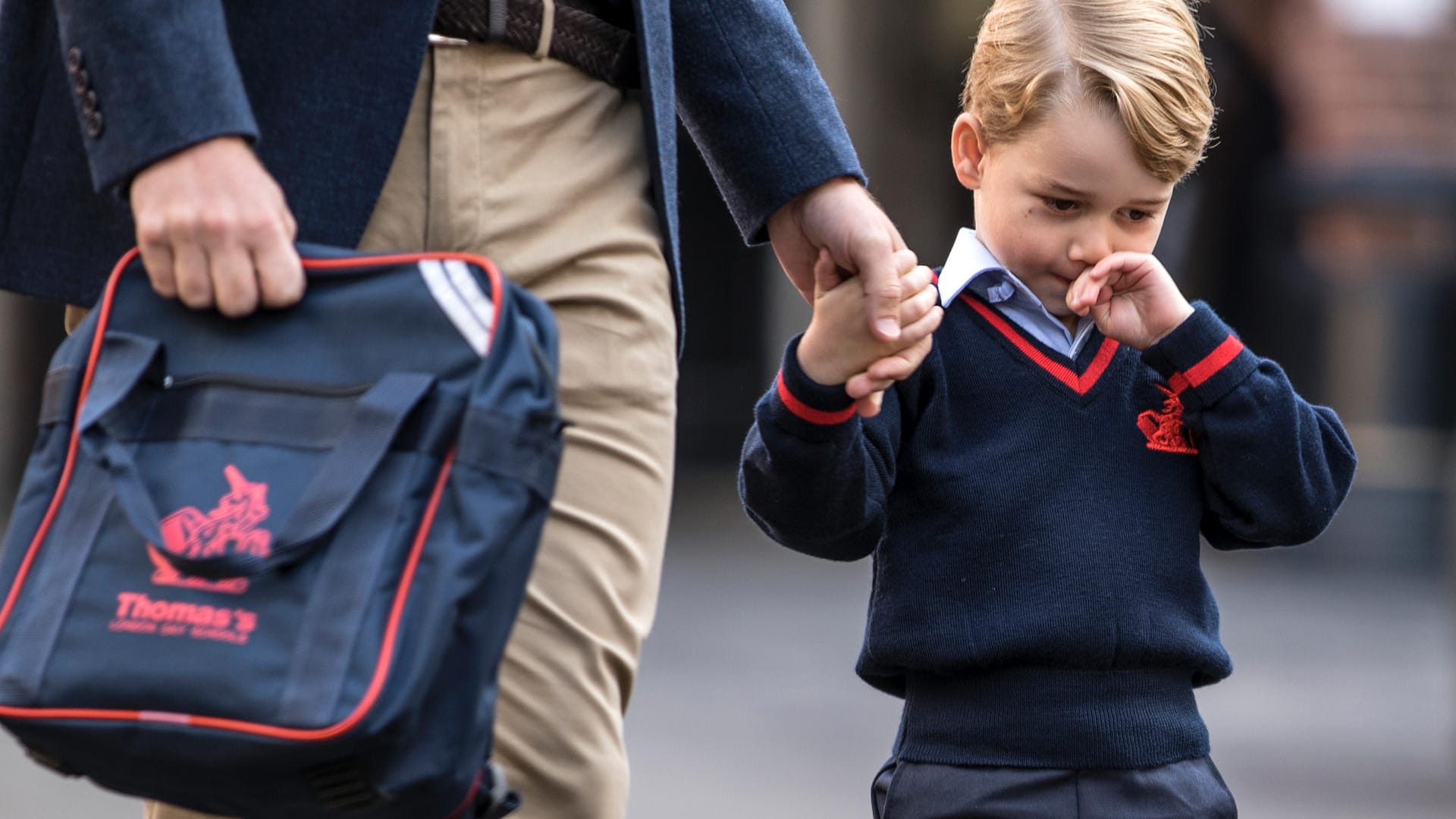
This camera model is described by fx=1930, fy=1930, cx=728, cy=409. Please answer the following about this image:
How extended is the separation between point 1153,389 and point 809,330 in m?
0.45

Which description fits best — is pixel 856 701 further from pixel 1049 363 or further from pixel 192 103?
pixel 192 103

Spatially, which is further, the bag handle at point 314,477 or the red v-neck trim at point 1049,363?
the red v-neck trim at point 1049,363

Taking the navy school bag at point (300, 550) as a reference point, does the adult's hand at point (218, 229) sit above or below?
above

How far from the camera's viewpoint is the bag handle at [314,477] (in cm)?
169

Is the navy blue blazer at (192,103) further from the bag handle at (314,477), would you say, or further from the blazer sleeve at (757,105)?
the bag handle at (314,477)

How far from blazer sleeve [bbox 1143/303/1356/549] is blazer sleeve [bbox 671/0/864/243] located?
0.45 metres

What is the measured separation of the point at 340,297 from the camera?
1809mm

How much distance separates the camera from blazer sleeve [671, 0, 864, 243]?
2312mm

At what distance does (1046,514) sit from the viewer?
2.23m

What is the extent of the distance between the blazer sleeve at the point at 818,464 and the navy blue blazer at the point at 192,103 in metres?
0.26

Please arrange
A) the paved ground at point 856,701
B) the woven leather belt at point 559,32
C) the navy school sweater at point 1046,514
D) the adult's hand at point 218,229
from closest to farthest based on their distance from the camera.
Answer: the adult's hand at point 218,229 < the woven leather belt at point 559,32 < the navy school sweater at point 1046,514 < the paved ground at point 856,701

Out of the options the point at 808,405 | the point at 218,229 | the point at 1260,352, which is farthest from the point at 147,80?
the point at 1260,352

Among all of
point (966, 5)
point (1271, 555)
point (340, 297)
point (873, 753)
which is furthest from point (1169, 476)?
point (966, 5)

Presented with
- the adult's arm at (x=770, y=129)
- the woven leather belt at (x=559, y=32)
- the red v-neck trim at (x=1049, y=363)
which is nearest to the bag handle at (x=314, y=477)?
the woven leather belt at (x=559, y=32)
